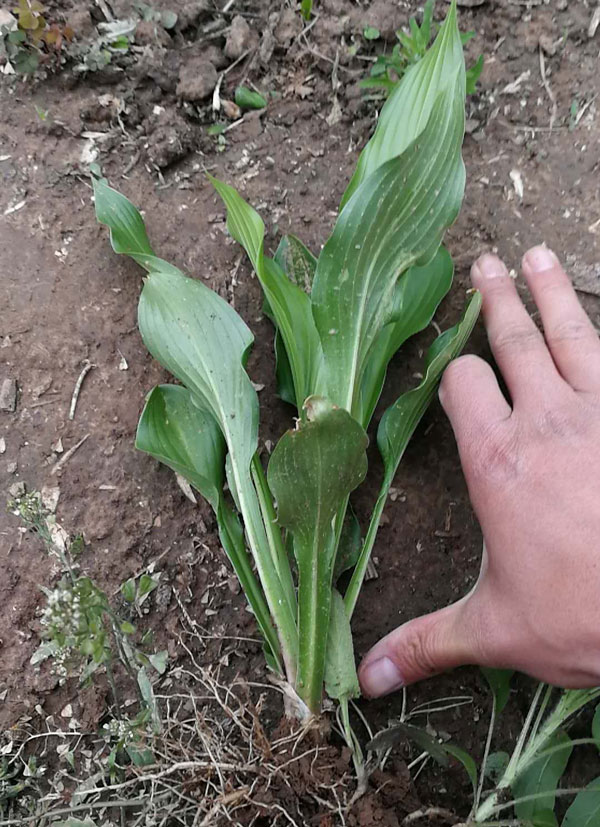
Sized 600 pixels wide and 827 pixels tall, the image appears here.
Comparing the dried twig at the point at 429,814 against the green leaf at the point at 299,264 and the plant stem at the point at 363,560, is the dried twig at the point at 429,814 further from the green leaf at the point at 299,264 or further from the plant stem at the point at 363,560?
the green leaf at the point at 299,264

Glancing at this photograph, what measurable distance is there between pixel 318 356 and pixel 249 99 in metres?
0.74

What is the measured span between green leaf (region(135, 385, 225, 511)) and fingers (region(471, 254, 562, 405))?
0.53 meters

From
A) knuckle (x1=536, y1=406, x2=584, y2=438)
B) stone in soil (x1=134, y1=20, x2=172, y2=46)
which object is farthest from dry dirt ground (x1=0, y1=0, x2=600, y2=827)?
knuckle (x1=536, y1=406, x2=584, y2=438)

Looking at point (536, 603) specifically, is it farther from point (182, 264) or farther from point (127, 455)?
point (182, 264)

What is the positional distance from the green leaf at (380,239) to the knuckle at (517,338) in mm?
251

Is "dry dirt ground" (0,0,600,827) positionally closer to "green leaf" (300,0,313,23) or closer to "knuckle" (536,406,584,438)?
"green leaf" (300,0,313,23)

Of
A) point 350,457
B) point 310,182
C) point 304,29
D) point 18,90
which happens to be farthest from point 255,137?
point 350,457

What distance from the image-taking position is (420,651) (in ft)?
3.50

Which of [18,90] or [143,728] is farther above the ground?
[18,90]

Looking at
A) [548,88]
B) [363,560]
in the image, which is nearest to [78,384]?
[363,560]

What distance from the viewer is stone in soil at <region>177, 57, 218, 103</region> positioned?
150 cm

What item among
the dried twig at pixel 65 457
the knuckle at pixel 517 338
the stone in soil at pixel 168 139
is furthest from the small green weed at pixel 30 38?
the knuckle at pixel 517 338

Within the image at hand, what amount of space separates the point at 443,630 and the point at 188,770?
0.45 meters

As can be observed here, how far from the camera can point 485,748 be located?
1.15 m
